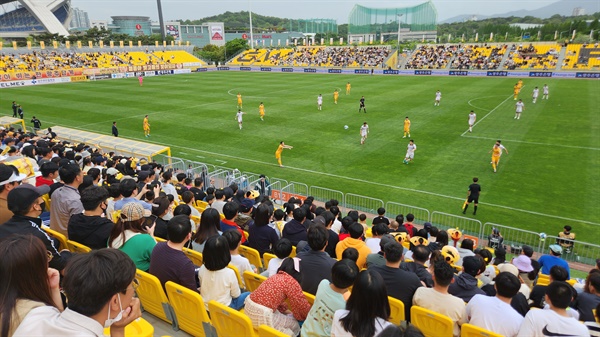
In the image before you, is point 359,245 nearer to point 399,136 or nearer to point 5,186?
point 5,186

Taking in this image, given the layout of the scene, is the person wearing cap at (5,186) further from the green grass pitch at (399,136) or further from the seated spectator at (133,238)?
the green grass pitch at (399,136)

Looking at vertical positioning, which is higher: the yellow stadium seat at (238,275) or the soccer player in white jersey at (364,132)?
the yellow stadium seat at (238,275)

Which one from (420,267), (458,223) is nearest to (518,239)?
(458,223)

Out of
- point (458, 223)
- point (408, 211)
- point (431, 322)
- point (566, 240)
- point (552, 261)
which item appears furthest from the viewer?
point (408, 211)

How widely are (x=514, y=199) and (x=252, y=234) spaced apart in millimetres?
12866

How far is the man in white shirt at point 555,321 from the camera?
169 inches

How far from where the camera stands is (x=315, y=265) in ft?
18.0

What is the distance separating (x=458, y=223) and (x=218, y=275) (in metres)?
11.5

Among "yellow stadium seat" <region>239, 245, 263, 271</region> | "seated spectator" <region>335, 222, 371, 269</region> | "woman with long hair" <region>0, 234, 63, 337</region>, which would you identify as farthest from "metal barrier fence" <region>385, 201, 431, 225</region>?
"woman with long hair" <region>0, 234, 63, 337</region>

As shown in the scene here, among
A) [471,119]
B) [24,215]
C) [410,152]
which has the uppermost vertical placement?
[24,215]

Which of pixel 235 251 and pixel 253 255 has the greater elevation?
pixel 235 251

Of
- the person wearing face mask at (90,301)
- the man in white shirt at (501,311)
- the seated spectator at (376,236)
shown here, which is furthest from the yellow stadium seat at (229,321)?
the seated spectator at (376,236)

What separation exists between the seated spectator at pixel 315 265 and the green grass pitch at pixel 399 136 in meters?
10.7

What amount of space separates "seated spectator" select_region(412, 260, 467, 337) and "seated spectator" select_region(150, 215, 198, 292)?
3356 mm
